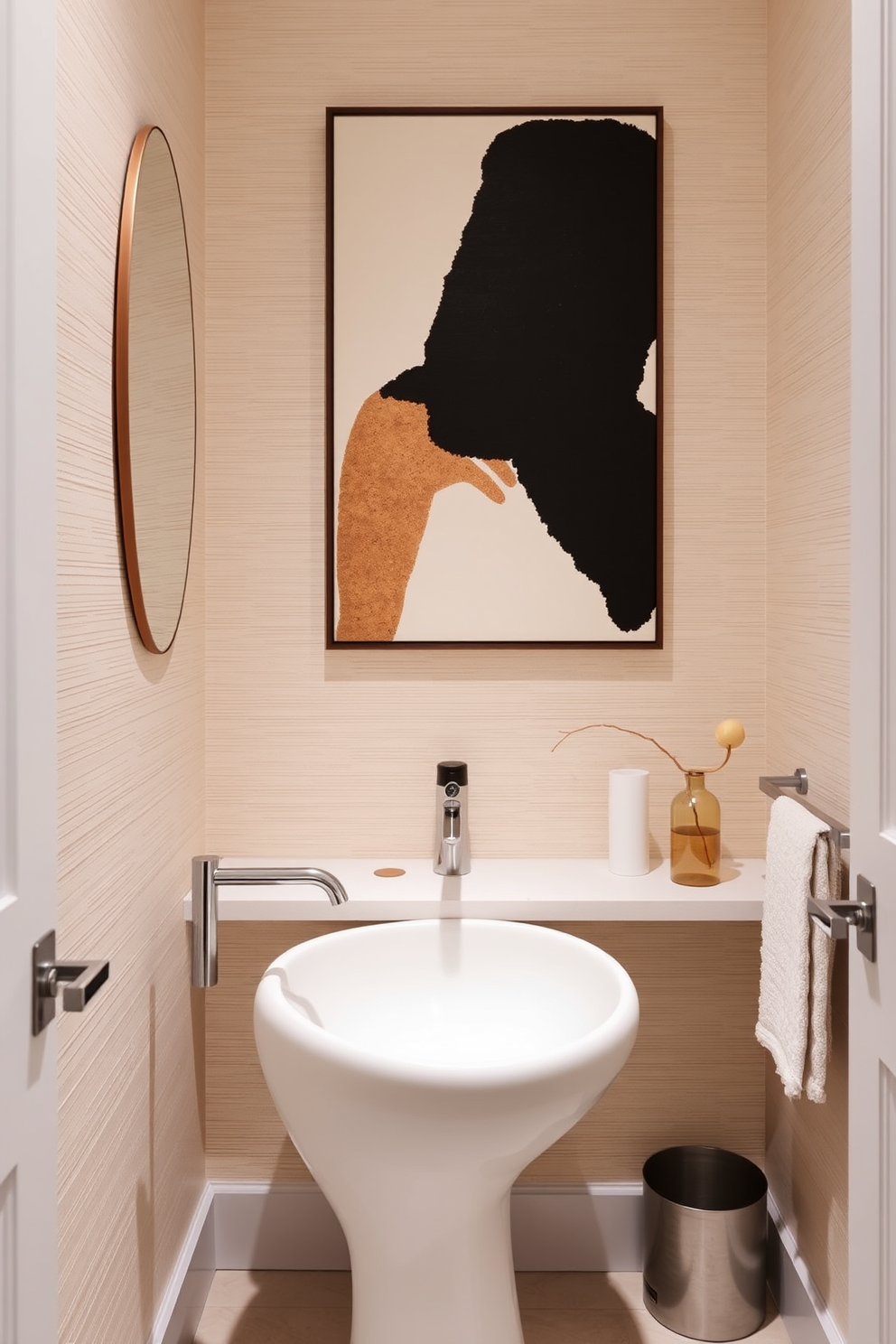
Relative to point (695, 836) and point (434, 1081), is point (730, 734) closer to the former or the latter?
point (695, 836)

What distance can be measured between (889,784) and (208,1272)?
5.13 feet

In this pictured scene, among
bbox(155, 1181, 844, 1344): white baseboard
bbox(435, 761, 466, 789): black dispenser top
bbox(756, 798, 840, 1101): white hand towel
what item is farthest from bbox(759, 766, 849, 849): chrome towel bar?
bbox(155, 1181, 844, 1344): white baseboard

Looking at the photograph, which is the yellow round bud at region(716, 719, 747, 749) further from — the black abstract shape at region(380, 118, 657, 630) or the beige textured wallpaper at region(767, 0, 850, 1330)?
the black abstract shape at region(380, 118, 657, 630)

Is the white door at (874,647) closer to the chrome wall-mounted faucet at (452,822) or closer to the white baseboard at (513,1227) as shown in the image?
the chrome wall-mounted faucet at (452,822)

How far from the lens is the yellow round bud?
1.71 m

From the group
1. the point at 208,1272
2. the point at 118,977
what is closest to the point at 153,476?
the point at 118,977

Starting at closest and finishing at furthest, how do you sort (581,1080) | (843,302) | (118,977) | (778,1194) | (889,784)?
(889,784) → (581,1080) → (118,977) → (843,302) → (778,1194)

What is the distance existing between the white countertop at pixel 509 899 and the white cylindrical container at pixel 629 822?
3cm

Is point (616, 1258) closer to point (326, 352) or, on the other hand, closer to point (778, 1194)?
point (778, 1194)

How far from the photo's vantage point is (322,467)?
1878mm

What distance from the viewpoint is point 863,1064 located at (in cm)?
104

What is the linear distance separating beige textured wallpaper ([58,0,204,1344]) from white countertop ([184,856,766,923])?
6.7 inches

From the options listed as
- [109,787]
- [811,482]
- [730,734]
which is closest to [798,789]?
[730,734]

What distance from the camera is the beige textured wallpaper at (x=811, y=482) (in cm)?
148
